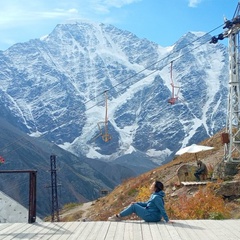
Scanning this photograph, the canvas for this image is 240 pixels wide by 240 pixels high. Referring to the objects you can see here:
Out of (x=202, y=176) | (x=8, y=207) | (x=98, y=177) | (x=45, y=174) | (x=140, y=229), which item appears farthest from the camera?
(x=98, y=177)

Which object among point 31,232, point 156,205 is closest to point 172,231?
point 156,205

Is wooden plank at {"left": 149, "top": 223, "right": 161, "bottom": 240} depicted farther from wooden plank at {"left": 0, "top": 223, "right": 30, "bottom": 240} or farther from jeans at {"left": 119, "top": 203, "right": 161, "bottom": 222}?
wooden plank at {"left": 0, "top": 223, "right": 30, "bottom": 240}

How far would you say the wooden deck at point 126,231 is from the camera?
798 centimetres

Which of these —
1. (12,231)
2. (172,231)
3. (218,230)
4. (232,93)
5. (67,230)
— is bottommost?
(218,230)

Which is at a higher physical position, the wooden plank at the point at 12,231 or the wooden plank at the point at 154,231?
the wooden plank at the point at 12,231

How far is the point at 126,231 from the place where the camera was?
335 inches

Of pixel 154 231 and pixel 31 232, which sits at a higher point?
pixel 31 232

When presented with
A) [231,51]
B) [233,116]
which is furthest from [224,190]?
[231,51]

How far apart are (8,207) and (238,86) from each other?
1315 centimetres

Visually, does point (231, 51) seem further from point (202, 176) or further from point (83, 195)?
point (83, 195)

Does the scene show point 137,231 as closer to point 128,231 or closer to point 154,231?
point 128,231

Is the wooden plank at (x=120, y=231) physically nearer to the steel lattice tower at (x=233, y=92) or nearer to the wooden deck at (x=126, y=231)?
the wooden deck at (x=126, y=231)

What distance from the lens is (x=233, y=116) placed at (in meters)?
21.3

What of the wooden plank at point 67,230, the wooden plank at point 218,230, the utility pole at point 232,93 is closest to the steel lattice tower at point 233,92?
the utility pole at point 232,93
